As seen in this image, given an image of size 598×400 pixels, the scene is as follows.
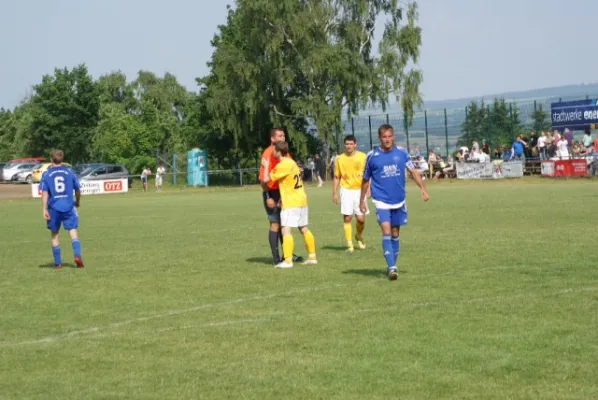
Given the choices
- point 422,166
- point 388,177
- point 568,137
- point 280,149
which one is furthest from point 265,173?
point 422,166

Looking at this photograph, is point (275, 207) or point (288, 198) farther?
point (275, 207)

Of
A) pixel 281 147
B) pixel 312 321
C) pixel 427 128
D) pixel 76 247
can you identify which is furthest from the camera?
pixel 427 128

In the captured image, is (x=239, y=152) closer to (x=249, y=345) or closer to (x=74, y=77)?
(x=74, y=77)

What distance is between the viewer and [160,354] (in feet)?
28.0

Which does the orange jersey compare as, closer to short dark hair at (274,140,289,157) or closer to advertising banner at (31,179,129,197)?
short dark hair at (274,140,289,157)

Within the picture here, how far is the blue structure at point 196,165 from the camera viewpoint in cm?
6406

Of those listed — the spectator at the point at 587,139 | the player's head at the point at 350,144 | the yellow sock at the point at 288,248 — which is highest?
the player's head at the point at 350,144

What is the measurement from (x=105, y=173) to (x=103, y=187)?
205 inches

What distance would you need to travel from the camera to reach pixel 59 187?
15.5 m

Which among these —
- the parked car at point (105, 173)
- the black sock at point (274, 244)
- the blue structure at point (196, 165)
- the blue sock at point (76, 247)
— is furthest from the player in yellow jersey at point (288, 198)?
the blue structure at point (196, 165)

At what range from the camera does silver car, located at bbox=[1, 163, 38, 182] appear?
252 ft

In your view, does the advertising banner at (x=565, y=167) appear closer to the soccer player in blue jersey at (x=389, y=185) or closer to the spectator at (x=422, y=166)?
the spectator at (x=422, y=166)

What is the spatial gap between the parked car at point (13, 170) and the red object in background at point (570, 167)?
43956 millimetres

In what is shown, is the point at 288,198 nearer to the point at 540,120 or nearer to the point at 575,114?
the point at 575,114
